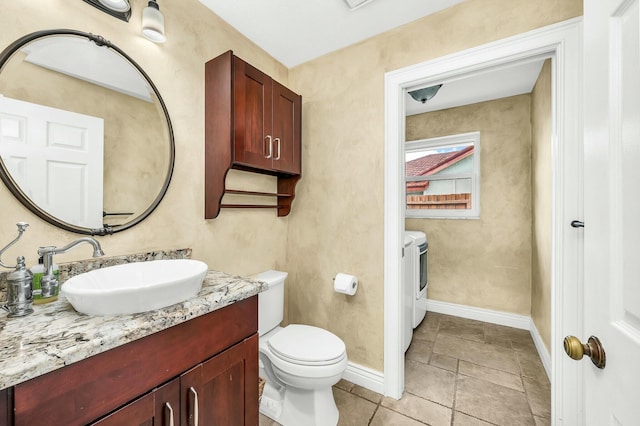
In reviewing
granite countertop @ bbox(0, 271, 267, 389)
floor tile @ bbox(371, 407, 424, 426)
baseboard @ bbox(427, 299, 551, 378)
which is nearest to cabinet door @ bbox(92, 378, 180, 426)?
granite countertop @ bbox(0, 271, 267, 389)

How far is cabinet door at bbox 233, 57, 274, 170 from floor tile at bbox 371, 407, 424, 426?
1.65m

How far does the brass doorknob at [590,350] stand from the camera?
0.57m

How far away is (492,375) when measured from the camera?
197 cm

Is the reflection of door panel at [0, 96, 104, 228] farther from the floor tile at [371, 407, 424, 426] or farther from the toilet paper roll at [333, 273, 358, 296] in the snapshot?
the floor tile at [371, 407, 424, 426]

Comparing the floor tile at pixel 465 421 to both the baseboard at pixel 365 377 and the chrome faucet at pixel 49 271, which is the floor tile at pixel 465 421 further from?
the chrome faucet at pixel 49 271

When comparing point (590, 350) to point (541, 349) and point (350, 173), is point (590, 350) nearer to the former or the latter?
point (350, 173)

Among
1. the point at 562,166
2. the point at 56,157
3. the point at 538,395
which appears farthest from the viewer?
the point at 538,395

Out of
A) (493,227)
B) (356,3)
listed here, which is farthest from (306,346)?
(493,227)

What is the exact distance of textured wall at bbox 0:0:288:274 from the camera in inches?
40.4

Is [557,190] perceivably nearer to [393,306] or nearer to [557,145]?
[557,145]

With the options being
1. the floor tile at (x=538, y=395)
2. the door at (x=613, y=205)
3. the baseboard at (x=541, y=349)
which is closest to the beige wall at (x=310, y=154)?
the floor tile at (x=538, y=395)

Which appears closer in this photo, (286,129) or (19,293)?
(19,293)

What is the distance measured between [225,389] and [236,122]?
1.30 m

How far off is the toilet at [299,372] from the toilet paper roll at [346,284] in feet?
1.00
